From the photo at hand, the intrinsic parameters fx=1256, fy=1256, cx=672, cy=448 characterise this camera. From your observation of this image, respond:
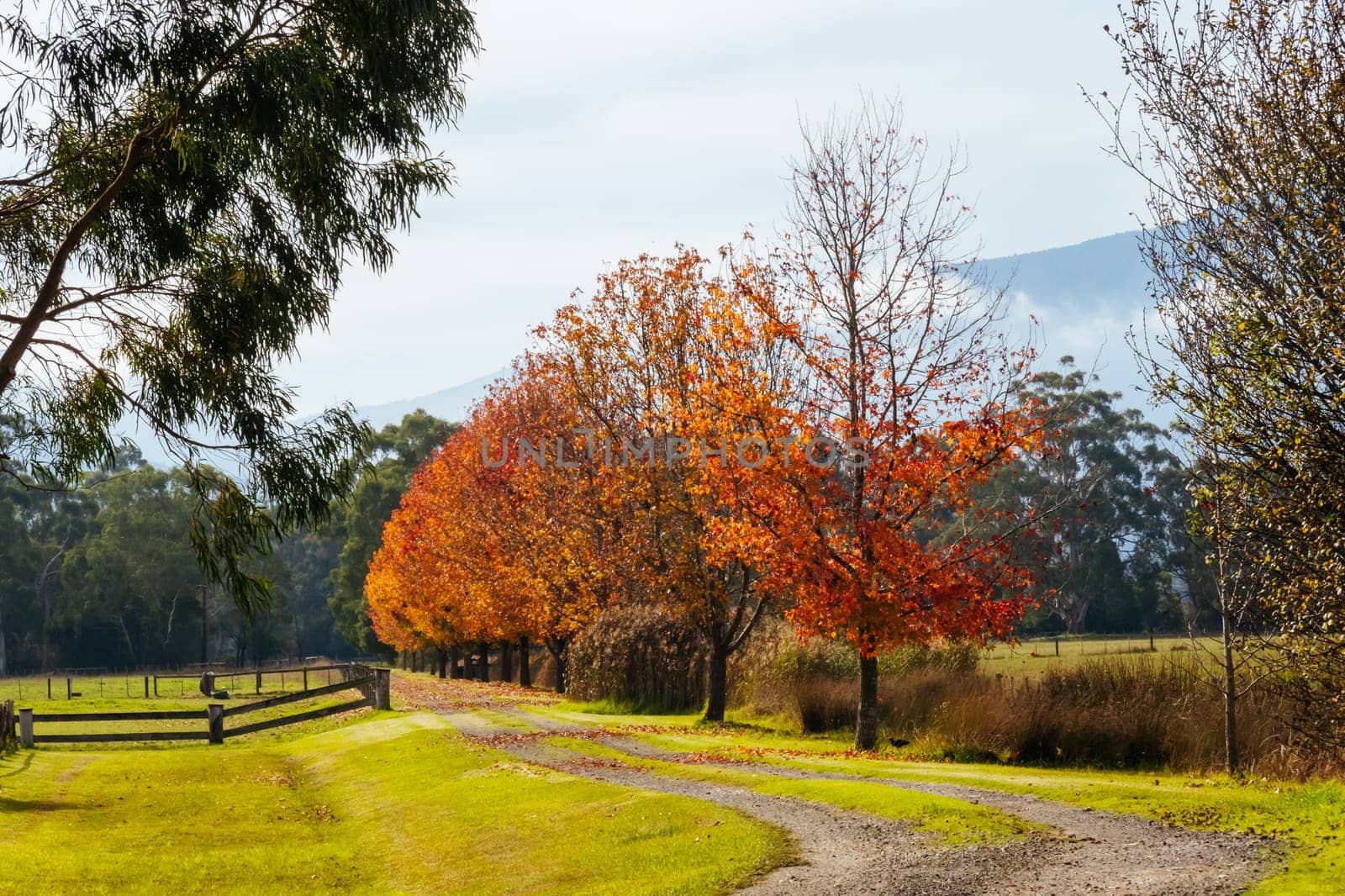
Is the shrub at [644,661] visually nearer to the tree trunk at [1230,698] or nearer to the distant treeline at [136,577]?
the tree trunk at [1230,698]

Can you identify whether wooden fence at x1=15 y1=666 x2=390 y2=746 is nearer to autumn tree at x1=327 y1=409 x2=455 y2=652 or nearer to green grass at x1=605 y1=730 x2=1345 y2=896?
green grass at x1=605 y1=730 x2=1345 y2=896

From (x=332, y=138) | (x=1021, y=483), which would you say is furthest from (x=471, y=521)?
(x=1021, y=483)

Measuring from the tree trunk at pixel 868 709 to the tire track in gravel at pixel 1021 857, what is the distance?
22.0ft

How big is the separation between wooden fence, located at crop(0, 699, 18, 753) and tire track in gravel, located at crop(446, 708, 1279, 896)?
1927 cm

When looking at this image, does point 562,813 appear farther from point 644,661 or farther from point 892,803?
point 644,661

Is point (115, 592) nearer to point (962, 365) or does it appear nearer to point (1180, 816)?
point (962, 365)

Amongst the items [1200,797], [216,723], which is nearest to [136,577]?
[216,723]

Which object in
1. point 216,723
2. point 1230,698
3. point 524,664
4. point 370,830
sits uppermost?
point 1230,698

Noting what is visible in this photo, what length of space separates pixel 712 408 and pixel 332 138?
9.28 m

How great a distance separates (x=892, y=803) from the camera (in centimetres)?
1462

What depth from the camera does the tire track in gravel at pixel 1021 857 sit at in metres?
10.5

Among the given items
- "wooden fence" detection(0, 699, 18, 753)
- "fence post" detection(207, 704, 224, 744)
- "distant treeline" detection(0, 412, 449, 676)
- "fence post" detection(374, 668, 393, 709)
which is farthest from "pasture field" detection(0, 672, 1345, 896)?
"distant treeline" detection(0, 412, 449, 676)

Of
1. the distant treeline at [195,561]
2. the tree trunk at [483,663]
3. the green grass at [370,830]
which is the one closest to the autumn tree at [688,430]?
the green grass at [370,830]

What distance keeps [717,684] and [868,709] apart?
705 centimetres
